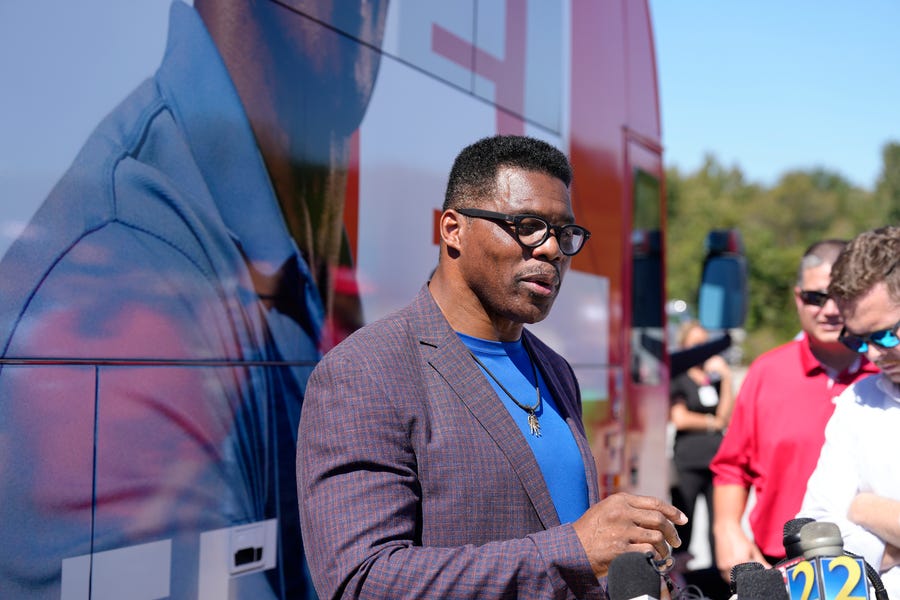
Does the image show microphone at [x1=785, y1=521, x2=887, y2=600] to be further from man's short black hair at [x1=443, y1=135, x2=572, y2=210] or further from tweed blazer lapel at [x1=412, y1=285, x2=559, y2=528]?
man's short black hair at [x1=443, y1=135, x2=572, y2=210]

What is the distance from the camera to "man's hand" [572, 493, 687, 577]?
1.64m

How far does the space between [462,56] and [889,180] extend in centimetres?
5374

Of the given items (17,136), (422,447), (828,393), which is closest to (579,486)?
(422,447)

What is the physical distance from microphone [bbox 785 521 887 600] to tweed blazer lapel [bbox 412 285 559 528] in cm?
48

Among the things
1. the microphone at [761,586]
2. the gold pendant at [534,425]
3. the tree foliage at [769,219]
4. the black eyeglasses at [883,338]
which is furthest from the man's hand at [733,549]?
the tree foliage at [769,219]

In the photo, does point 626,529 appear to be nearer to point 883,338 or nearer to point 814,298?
point 883,338

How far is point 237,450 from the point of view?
231 cm

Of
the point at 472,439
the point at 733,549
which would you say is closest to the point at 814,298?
the point at 733,549

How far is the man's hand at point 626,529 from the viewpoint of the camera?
164 centimetres

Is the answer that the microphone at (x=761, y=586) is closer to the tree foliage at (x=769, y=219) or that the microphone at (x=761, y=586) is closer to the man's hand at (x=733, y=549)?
the man's hand at (x=733, y=549)

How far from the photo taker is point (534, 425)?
6.61ft

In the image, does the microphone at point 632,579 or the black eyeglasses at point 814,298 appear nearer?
→ the microphone at point 632,579

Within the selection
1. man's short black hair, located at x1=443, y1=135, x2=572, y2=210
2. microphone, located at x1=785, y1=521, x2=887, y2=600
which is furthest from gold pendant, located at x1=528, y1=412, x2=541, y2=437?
microphone, located at x1=785, y1=521, x2=887, y2=600

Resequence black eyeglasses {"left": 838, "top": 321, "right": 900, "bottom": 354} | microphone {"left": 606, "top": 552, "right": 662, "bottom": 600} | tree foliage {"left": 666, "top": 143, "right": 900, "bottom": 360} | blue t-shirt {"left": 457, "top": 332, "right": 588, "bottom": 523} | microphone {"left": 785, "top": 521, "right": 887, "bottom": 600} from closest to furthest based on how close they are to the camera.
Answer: microphone {"left": 606, "top": 552, "right": 662, "bottom": 600} < microphone {"left": 785, "top": 521, "right": 887, "bottom": 600} < blue t-shirt {"left": 457, "top": 332, "right": 588, "bottom": 523} < black eyeglasses {"left": 838, "top": 321, "right": 900, "bottom": 354} < tree foliage {"left": 666, "top": 143, "right": 900, "bottom": 360}
